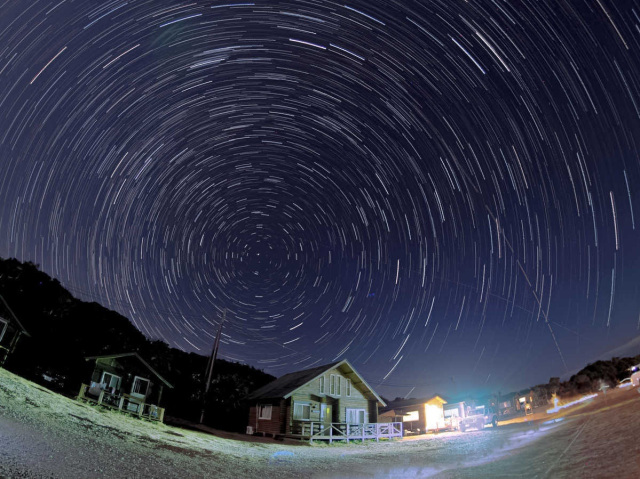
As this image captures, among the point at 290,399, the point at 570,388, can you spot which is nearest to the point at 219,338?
the point at 290,399

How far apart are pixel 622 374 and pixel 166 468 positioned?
111 meters

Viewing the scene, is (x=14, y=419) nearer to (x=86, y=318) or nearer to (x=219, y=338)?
(x=219, y=338)

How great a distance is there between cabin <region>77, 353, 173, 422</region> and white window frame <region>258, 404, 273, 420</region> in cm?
905

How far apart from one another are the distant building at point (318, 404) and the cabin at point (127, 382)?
30.7ft

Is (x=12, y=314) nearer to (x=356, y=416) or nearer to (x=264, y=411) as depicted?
(x=264, y=411)

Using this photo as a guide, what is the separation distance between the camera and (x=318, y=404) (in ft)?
111

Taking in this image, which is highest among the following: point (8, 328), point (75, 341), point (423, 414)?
point (75, 341)

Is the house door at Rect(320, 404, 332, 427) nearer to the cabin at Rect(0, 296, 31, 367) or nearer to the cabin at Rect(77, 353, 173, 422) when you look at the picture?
the cabin at Rect(77, 353, 173, 422)

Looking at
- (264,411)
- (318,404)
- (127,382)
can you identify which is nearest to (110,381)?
(127,382)

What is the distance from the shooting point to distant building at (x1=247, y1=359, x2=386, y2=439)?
3184cm

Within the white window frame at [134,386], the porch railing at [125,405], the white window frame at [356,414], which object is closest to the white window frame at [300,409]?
the white window frame at [356,414]

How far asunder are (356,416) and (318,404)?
14.7 feet

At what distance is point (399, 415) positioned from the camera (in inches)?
2053

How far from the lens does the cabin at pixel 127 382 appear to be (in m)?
27.2
